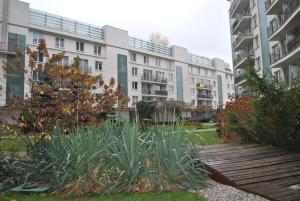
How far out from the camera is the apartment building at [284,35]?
2161 cm

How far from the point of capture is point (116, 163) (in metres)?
5.24

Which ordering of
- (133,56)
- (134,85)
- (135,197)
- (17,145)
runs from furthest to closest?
(133,56) < (134,85) < (17,145) < (135,197)

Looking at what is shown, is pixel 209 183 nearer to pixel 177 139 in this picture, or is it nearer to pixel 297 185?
pixel 177 139

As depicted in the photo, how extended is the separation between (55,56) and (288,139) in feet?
21.4

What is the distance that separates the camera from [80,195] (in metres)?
4.67

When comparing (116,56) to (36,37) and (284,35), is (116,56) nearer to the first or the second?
(36,37)

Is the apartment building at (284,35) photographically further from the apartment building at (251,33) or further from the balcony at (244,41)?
the balcony at (244,41)

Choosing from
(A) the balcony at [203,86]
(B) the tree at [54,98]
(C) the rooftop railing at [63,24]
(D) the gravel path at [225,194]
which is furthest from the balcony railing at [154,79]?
(D) the gravel path at [225,194]

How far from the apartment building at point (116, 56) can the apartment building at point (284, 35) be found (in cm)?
2173

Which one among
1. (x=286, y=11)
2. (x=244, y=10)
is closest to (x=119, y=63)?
(x=244, y=10)

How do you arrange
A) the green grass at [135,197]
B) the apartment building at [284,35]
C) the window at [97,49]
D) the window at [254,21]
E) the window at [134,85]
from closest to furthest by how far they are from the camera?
the green grass at [135,197] < the apartment building at [284,35] < the window at [254,21] < the window at [97,49] < the window at [134,85]

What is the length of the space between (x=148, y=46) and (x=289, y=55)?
33306mm

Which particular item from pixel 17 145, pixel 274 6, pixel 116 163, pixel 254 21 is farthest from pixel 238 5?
pixel 116 163

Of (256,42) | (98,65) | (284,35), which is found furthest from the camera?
(98,65)
